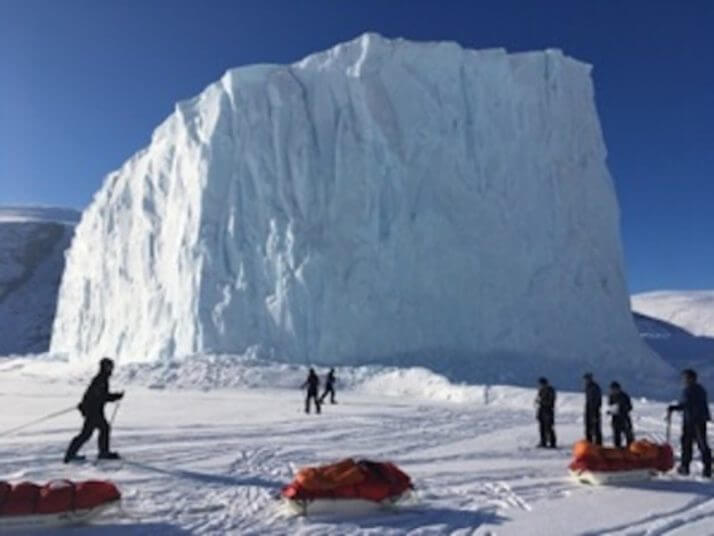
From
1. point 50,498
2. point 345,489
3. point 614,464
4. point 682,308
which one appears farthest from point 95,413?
point 682,308

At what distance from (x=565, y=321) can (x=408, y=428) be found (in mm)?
16364

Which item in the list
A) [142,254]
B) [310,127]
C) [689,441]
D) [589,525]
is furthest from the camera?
[142,254]

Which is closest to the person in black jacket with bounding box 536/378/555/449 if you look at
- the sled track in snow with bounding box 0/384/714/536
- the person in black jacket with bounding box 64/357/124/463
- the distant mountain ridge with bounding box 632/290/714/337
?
the sled track in snow with bounding box 0/384/714/536

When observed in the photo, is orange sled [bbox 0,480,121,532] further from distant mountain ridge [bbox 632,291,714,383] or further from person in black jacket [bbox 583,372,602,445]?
distant mountain ridge [bbox 632,291,714,383]

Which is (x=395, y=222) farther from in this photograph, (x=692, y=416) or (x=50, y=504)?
(x=50, y=504)

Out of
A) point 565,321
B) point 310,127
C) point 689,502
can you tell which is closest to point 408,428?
point 689,502

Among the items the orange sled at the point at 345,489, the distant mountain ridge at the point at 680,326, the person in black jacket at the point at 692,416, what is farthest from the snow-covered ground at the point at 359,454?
the distant mountain ridge at the point at 680,326

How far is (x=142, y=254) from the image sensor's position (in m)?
32.7

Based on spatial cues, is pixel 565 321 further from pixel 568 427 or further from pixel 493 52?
pixel 568 427

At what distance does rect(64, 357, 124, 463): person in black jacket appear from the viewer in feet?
28.9

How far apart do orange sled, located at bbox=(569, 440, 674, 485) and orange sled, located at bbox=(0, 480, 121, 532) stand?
4777 millimetres

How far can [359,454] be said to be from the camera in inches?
398

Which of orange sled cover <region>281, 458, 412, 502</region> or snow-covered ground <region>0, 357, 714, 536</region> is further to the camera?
orange sled cover <region>281, 458, 412, 502</region>

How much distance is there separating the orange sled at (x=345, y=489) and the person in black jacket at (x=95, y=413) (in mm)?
3527
